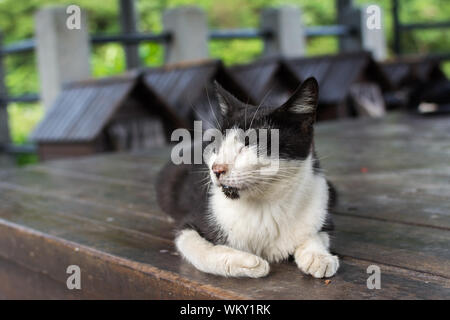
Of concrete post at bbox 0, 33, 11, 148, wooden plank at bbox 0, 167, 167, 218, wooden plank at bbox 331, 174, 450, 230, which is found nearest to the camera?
wooden plank at bbox 331, 174, 450, 230

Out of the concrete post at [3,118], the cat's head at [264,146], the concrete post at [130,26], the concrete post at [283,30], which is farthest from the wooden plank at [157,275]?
the concrete post at [283,30]

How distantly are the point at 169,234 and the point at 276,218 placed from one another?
0.51m

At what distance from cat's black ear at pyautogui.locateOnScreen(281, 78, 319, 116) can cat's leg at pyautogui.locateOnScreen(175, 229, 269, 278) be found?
15.2 inches

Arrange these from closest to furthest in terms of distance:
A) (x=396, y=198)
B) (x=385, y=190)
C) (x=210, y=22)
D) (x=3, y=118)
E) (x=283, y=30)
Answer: (x=396, y=198), (x=385, y=190), (x=3, y=118), (x=283, y=30), (x=210, y=22)

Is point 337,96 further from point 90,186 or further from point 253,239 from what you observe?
point 253,239

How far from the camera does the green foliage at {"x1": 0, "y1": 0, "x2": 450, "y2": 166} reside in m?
11.3

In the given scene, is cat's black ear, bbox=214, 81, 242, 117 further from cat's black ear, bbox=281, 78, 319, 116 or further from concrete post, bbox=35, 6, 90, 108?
concrete post, bbox=35, 6, 90, 108

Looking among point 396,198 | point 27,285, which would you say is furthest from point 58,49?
point 396,198

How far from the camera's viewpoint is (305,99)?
4.50 ft

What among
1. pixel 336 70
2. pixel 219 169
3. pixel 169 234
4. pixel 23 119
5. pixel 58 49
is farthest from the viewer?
pixel 23 119

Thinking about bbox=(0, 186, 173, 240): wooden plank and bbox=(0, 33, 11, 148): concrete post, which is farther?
bbox=(0, 33, 11, 148): concrete post

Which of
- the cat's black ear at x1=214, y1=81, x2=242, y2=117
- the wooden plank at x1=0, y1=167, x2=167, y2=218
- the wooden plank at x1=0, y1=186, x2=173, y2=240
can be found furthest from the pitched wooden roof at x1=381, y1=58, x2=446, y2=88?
the cat's black ear at x1=214, y1=81, x2=242, y2=117

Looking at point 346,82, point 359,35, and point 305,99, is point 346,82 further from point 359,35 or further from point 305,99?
point 305,99

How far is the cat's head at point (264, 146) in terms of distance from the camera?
1.33 m
